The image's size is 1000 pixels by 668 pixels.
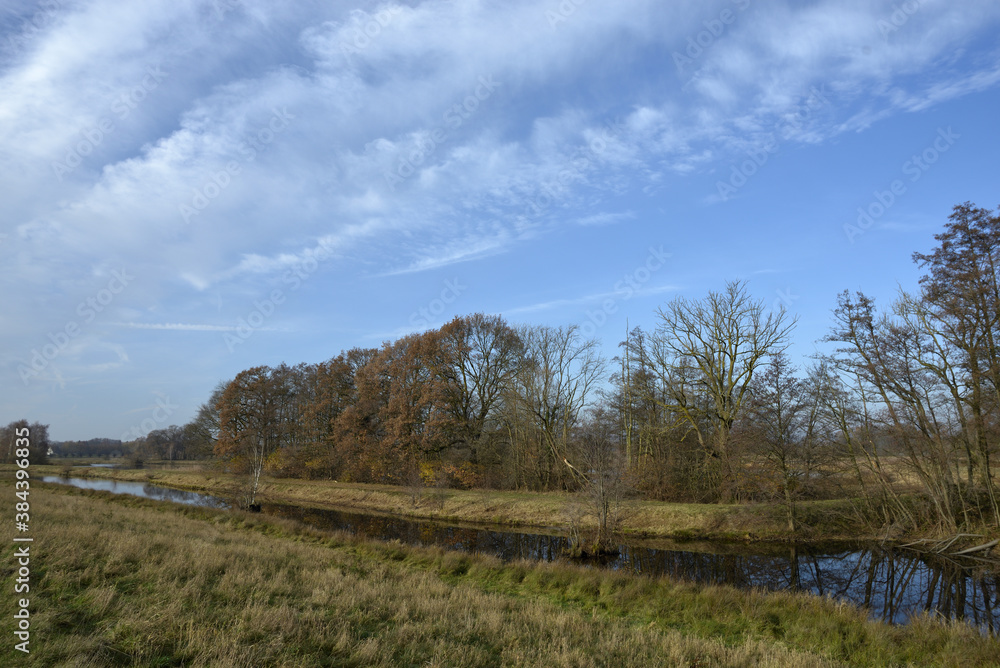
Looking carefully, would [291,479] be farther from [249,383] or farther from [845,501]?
[845,501]

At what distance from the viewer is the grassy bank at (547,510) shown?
901 inches

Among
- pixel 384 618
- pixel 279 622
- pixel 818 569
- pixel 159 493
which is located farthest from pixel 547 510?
pixel 159 493

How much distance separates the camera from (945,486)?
741 inches

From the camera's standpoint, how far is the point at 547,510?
27.4 meters

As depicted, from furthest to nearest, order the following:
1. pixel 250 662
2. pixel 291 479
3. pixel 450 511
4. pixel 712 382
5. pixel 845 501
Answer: pixel 291 479 < pixel 450 511 < pixel 712 382 < pixel 845 501 < pixel 250 662

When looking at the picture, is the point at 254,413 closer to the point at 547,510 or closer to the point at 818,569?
the point at 547,510

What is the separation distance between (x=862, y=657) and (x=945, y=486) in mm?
14496

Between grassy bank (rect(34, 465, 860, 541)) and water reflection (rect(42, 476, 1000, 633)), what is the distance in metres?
1.64

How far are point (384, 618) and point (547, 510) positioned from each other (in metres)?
19.9

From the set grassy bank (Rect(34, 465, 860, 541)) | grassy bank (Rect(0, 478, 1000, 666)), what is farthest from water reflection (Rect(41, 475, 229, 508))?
grassy bank (Rect(0, 478, 1000, 666))

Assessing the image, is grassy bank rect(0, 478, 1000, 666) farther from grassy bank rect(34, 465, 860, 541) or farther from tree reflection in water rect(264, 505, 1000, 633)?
grassy bank rect(34, 465, 860, 541)

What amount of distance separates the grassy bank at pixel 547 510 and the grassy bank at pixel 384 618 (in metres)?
11.3

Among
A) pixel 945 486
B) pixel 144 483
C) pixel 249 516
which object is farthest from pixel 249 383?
pixel 945 486

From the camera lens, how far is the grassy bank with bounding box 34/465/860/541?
22891 mm
